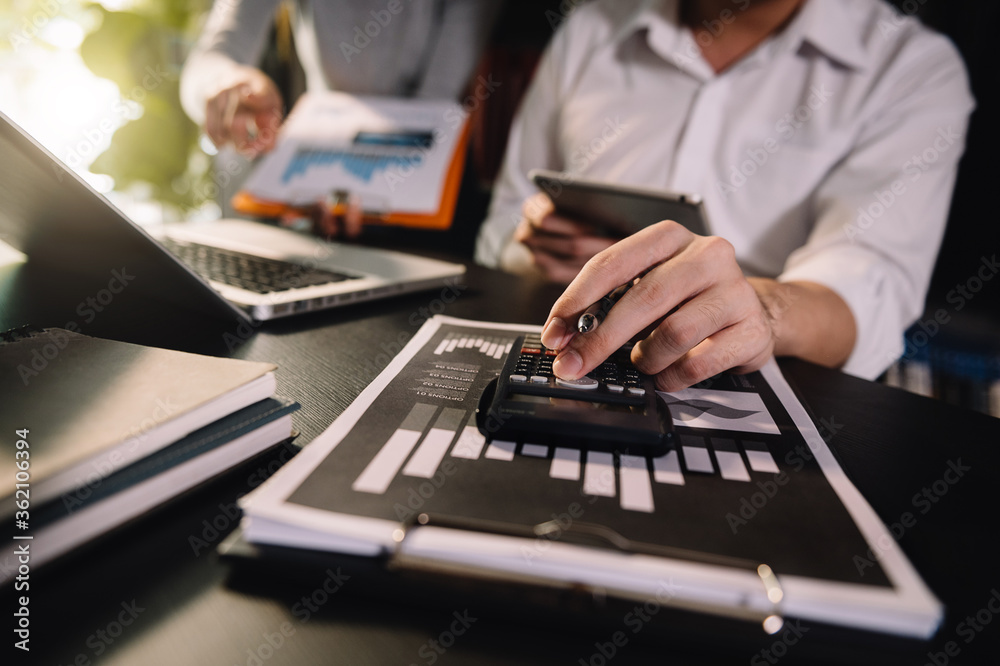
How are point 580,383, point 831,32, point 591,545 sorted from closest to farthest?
point 591,545 → point 580,383 → point 831,32

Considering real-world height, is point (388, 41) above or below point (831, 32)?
above

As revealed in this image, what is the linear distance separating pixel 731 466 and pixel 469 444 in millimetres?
149

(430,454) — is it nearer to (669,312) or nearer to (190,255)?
(669,312)

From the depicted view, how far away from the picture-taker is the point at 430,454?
0.31 m

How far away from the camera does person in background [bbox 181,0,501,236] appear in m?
1.48

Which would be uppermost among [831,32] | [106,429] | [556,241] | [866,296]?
[831,32]

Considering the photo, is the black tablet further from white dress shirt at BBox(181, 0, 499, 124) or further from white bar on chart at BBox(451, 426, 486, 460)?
white dress shirt at BBox(181, 0, 499, 124)

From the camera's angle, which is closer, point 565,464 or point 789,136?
point 565,464

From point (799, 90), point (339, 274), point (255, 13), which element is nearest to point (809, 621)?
point (339, 274)

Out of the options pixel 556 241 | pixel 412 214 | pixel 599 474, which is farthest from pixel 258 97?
pixel 599 474

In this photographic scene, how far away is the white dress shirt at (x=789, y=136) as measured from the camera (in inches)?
32.0

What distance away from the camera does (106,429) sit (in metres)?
0.25

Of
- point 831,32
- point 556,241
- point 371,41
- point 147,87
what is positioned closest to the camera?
point 556,241

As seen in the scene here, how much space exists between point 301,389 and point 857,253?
760 mm
